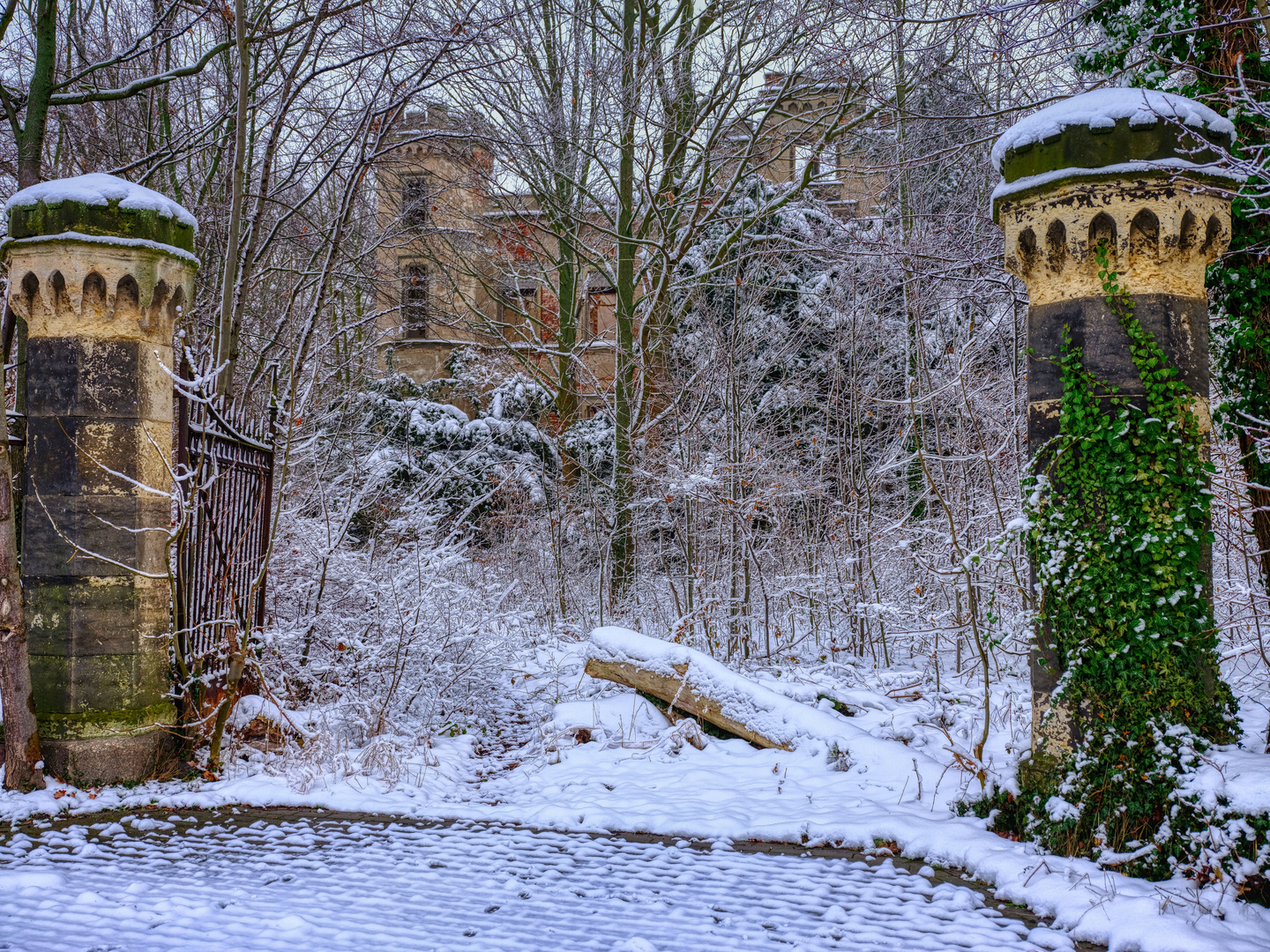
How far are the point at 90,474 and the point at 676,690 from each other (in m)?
4.27

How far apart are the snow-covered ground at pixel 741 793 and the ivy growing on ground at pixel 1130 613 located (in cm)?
19

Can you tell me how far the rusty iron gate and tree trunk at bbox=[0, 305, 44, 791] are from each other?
32.7 inches

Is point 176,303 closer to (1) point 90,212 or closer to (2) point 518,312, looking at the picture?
(1) point 90,212

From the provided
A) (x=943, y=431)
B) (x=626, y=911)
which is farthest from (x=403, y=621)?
(x=943, y=431)

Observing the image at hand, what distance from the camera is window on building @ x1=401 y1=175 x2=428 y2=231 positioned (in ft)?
40.2

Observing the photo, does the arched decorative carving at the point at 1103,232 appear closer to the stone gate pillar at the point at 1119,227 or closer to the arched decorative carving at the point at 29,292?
the stone gate pillar at the point at 1119,227

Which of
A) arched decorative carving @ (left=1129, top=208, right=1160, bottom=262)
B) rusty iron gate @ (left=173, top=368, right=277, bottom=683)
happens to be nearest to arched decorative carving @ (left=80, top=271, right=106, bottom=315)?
rusty iron gate @ (left=173, top=368, right=277, bottom=683)

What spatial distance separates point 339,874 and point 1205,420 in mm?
4775

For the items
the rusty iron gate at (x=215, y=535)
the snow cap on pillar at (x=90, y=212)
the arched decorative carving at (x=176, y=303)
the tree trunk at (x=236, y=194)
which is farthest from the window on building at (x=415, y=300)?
the snow cap on pillar at (x=90, y=212)

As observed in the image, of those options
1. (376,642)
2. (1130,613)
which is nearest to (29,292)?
(376,642)

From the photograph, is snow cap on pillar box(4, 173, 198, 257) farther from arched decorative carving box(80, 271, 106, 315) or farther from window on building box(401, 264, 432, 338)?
window on building box(401, 264, 432, 338)

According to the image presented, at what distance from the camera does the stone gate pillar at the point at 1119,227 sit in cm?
416

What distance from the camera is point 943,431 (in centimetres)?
1130

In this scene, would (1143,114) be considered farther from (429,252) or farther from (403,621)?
(429,252)
